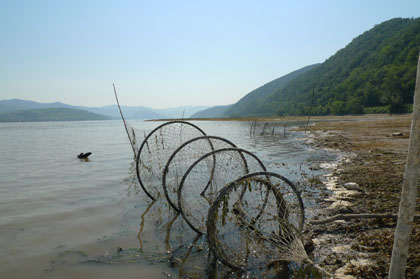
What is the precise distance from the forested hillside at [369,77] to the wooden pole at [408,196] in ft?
137

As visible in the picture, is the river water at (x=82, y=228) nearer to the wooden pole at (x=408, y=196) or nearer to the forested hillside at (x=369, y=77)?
the wooden pole at (x=408, y=196)

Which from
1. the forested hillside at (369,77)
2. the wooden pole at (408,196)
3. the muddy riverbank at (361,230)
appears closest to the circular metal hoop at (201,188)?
the muddy riverbank at (361,230)

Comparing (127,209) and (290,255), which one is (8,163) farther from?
(290,255)

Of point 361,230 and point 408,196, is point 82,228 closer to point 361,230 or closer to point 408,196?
point 361,230

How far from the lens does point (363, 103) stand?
281ft

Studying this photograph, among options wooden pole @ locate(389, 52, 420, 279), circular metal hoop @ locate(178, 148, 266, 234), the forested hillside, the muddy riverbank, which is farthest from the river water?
the forested hillside

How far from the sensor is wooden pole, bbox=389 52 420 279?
78.4 inches

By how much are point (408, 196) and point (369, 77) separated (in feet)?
368

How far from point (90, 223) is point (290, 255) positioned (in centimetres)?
446

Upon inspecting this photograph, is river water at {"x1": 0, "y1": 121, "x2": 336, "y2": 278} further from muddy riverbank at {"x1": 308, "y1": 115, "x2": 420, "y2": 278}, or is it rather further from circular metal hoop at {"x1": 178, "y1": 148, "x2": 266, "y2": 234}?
muddy riverbank at {"x1": 308, "y1": 115, "x2": 420, "y2": 278}

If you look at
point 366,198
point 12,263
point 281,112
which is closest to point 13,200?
point 12,263

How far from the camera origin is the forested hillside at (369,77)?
7250 cm

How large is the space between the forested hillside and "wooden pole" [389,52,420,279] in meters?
41.6

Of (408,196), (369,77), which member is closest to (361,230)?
(408,196)
